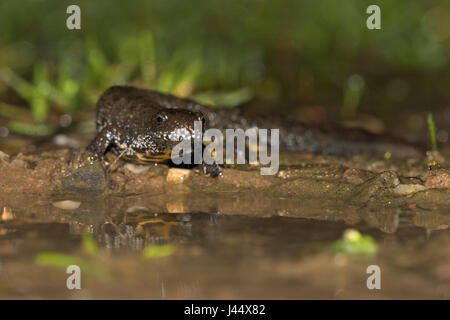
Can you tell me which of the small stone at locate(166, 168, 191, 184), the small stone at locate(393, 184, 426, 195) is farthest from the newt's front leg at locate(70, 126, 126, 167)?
the small stone at locate(393, 184, 426, 195)

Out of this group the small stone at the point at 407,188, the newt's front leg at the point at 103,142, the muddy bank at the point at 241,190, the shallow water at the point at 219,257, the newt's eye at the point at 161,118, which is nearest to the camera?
the shallow water at the point at 219,257

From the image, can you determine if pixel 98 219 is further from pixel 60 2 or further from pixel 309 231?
pixel 60 2

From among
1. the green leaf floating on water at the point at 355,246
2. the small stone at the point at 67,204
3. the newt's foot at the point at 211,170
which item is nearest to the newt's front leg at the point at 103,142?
the small stone at the point at 67,204

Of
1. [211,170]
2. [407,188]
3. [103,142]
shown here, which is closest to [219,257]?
[211,170]

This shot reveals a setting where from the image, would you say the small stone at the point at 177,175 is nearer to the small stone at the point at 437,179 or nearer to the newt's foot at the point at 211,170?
the newt's foot at the point at 211,170
